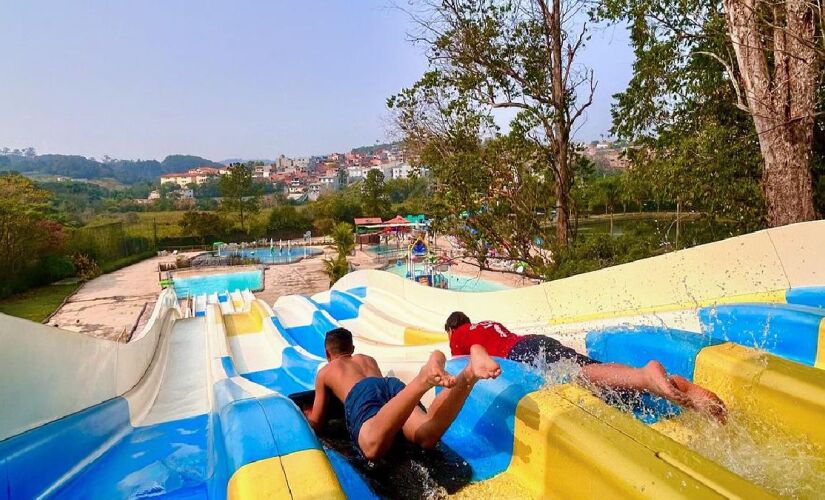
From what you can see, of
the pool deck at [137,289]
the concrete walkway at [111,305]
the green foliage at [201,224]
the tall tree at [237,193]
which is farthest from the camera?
the tall tree at [237,193]

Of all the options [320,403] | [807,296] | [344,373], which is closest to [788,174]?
[807,296]

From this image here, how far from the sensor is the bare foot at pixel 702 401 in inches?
78.5

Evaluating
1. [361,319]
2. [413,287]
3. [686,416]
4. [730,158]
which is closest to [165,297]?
[361,319]

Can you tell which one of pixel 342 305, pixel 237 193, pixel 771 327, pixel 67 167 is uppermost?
pixel 67 167

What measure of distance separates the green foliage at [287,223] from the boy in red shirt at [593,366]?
3912 cm

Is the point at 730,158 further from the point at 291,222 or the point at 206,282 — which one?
the point at 291,222

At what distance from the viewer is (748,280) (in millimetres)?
3746

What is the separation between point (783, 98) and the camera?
5102mm

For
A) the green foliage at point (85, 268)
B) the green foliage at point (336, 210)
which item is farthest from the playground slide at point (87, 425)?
the green foliage at point (336, 210)

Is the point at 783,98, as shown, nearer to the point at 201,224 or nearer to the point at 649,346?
the point at 649,346

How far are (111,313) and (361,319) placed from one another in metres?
14.0

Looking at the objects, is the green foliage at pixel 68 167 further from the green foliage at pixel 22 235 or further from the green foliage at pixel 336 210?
the green foliage at pixel 22 235

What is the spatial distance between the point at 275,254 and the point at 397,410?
101 feet

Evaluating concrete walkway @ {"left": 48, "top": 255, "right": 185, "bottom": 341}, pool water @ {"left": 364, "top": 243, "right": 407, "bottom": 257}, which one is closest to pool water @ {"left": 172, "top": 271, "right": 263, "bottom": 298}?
concrete walkway @ {"left": 48, "top": 255, "right": 185, "bottom": 341}
